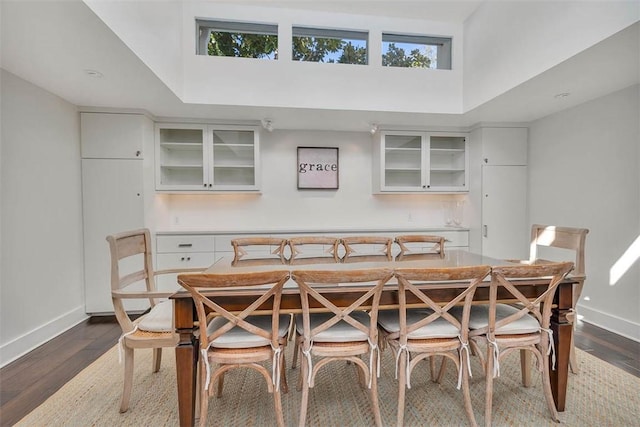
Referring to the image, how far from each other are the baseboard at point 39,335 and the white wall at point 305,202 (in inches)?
54.9

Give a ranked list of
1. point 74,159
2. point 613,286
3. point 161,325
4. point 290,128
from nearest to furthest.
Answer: point 161,325
point 613,286
point 74,159
point 290,128

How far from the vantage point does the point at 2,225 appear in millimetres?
2367

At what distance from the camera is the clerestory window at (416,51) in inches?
138

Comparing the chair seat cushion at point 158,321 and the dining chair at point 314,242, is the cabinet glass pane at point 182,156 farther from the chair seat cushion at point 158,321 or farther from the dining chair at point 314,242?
the chair seat cushion at point 158,321

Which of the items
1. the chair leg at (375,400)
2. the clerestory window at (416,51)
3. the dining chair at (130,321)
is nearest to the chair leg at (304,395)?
the chair leg at (375,400)

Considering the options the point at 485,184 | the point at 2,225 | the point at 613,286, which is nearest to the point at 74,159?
the point at 2,225

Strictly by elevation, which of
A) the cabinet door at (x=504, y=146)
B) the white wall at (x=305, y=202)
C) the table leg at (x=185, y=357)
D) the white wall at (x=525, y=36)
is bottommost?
the table leg at (x=185, y=357)

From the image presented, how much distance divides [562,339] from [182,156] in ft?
13.4

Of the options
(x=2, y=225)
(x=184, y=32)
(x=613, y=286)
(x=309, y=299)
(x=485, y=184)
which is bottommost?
(x=613, y=286)

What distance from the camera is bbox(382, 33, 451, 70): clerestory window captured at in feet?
11.5

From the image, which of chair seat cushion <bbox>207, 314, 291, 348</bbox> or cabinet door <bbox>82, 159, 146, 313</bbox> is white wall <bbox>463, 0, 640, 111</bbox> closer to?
chair seat cushion <bbox>207, 314, 291, 348</bbox>

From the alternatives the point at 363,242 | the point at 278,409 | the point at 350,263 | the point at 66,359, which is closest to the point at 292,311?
the point at 278,409

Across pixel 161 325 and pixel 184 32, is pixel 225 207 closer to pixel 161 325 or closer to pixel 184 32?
pixel 184 32

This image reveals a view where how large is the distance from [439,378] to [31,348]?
132 inches
